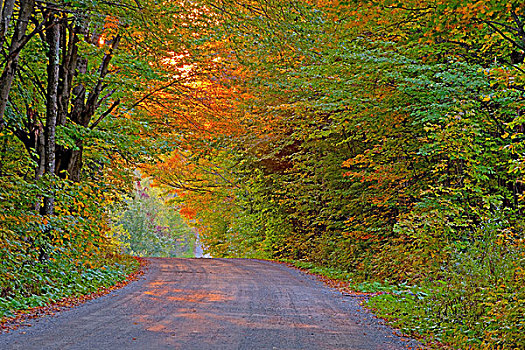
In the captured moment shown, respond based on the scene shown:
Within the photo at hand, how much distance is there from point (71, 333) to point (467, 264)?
20.0 ft

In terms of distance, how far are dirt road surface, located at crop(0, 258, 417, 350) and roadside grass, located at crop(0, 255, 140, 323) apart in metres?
0.64

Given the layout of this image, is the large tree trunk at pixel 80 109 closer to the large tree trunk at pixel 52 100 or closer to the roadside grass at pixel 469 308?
the large tree trunk at pixel 52 100

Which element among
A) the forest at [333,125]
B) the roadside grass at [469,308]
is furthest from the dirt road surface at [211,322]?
the forest at [333,125]

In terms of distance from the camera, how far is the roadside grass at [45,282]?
330 inches

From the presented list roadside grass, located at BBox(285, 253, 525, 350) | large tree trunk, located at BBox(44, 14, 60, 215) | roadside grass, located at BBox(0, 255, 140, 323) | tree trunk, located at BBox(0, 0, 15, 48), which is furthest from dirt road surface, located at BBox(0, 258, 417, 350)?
tree trunk, located at BBox(0, 0, 15, 48)

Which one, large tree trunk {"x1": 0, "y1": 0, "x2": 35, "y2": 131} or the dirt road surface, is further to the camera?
large tree trunk {"x1": 0, "y1": 0, "x2": 35, "y2": 131}

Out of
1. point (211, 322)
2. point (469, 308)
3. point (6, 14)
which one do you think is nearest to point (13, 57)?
point (6, 14)

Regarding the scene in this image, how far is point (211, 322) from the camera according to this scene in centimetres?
758

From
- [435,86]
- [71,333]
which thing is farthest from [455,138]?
[71,333]

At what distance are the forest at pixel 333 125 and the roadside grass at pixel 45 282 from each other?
0.14ft

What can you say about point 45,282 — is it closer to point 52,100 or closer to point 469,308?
point 52,100

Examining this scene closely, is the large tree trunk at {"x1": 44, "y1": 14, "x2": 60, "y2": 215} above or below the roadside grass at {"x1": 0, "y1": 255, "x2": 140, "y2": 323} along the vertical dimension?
above

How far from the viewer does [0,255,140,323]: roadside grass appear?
27.5 feet

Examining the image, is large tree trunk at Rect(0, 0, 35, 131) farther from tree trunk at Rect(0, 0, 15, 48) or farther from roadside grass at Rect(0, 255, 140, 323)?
roadside grass at Rect(0, 255, 140, 323)
